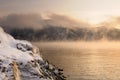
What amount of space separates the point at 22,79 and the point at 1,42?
24.6 m

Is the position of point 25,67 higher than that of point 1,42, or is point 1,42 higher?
point 1,42

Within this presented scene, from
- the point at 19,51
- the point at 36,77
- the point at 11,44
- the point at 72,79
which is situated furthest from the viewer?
the point at 72,79

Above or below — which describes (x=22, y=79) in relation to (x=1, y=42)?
below

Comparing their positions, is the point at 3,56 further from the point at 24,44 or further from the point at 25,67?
the point at 24,44

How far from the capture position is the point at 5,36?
371 ft

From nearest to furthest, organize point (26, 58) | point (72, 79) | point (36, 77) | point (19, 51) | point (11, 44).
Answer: point (36, 77)
point (26, 58)
point (19, 51)
point (11, 44)
point (72, 79)

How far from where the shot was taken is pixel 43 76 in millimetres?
88562

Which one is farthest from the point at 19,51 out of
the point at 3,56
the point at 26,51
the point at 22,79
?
the point at 22,79

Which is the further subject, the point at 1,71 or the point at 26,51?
the point at 26,51

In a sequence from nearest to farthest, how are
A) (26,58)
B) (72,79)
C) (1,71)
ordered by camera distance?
(1,71)
(26,58)
(72,79)

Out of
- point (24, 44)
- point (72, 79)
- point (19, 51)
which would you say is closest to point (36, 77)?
point (19, 51)

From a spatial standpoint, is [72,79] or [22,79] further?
[72,79]

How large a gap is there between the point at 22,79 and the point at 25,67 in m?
6.68

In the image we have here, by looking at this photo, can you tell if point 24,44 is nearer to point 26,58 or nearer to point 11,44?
point 11,44
